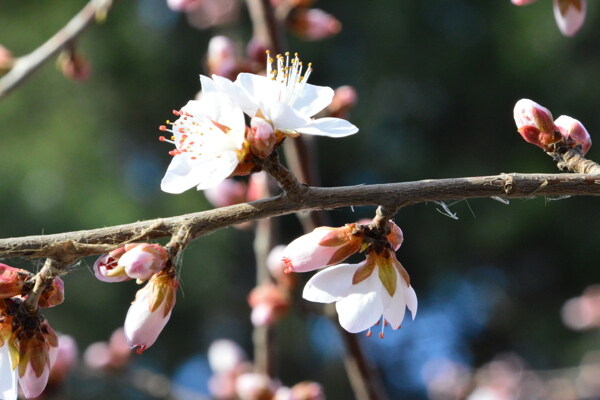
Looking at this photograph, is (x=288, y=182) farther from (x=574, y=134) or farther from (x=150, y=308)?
(x=574, y=134)

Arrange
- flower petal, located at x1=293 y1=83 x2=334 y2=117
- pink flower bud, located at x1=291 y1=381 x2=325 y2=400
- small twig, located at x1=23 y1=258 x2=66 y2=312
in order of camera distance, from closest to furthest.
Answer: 1. small twig, located at x1=23 y1=258 x2=66 y2=312
2. flower petal, located at x1=293 y1=83 x2=334 y2=117
3. pink flower bud, located at x1=291 y1=381 x2=325 y2=400

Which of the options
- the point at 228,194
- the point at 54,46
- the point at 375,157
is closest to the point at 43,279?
the point at 54,46

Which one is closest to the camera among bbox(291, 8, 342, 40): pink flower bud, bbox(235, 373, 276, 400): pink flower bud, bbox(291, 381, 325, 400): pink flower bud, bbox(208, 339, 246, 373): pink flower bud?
bbox(291, 381, 325, 400): pink flower bud

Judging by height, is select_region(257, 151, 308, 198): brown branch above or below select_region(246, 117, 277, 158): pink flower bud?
below

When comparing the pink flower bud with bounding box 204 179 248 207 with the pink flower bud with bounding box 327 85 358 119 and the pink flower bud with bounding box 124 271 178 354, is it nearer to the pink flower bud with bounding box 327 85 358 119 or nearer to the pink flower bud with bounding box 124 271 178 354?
the pink flower bud with bounding box 327 85 358 119

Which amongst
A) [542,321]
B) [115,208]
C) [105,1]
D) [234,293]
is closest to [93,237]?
[105,1]

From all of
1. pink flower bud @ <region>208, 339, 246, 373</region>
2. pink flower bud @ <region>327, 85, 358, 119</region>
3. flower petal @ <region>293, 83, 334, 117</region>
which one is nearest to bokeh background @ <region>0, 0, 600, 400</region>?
pink flower bud @ <region>208, 339, 246, 373</region>

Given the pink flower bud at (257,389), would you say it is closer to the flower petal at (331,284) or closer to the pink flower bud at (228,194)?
the pink flower bud at (228,194)
